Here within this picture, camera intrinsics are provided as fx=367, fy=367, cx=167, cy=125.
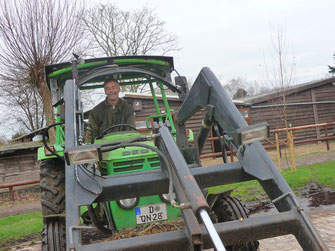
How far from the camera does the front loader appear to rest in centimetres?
200

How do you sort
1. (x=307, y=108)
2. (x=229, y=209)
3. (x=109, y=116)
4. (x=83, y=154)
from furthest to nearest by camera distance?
(x=307, y=108), (x=109, y=116), (x=229, y=209), (x=83, y=154)

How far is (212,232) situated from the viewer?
1.74 metres

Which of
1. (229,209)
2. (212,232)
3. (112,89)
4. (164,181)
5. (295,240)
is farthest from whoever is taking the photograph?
(112,89)

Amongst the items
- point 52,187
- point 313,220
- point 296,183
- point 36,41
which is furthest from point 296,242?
point 36,41

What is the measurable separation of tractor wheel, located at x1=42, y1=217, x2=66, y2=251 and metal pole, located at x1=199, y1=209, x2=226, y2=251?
1330mm

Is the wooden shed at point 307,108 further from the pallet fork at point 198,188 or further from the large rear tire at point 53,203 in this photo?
the pallet fork at point 198,188

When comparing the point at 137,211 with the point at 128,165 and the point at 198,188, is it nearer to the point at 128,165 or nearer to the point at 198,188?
the point at 128,165

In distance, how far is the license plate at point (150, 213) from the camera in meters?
3.27

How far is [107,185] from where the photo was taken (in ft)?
8.37

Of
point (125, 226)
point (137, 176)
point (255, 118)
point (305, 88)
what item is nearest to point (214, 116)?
point (137, 176)

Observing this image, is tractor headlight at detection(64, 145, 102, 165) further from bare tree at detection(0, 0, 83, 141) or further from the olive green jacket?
bare tree at detection(0, 0, 83, 141)

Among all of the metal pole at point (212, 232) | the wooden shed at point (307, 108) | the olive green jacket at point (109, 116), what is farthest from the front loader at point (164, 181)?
the wooden shed at point (307, 108)

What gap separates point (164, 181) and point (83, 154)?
658mm

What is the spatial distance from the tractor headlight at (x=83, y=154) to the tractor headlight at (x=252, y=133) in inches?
35.4
